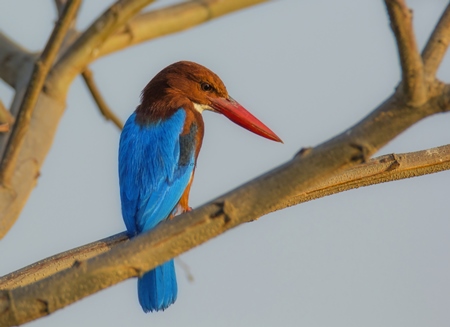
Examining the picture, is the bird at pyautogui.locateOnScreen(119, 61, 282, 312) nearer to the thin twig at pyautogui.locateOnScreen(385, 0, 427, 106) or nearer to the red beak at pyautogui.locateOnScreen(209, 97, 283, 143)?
the red beak at pyautogui.locateOnScreen(209, 97, 283, 143)

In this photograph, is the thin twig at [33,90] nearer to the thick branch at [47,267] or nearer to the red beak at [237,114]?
the thick branch at [47,267]

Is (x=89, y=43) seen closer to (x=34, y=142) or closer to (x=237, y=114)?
(x=34, y=142)

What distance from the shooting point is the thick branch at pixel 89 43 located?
63.9 inches

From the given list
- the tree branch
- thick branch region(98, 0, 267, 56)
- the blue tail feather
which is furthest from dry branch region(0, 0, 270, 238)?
the blue tail feather

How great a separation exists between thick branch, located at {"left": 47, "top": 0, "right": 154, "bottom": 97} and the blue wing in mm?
2176

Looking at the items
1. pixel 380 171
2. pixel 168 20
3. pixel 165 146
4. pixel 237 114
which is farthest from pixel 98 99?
pixel 237 114

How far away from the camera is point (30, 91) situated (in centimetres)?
156

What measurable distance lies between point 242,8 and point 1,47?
0.64 m

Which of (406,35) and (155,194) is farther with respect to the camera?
(155,194)

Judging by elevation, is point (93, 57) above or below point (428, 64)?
above

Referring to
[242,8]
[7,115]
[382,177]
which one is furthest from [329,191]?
[7,115]

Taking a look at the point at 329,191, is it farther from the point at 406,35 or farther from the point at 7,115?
the point at 7,115

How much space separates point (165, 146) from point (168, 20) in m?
2.29

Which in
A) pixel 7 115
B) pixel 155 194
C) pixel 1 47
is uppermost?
pixel 155 194
